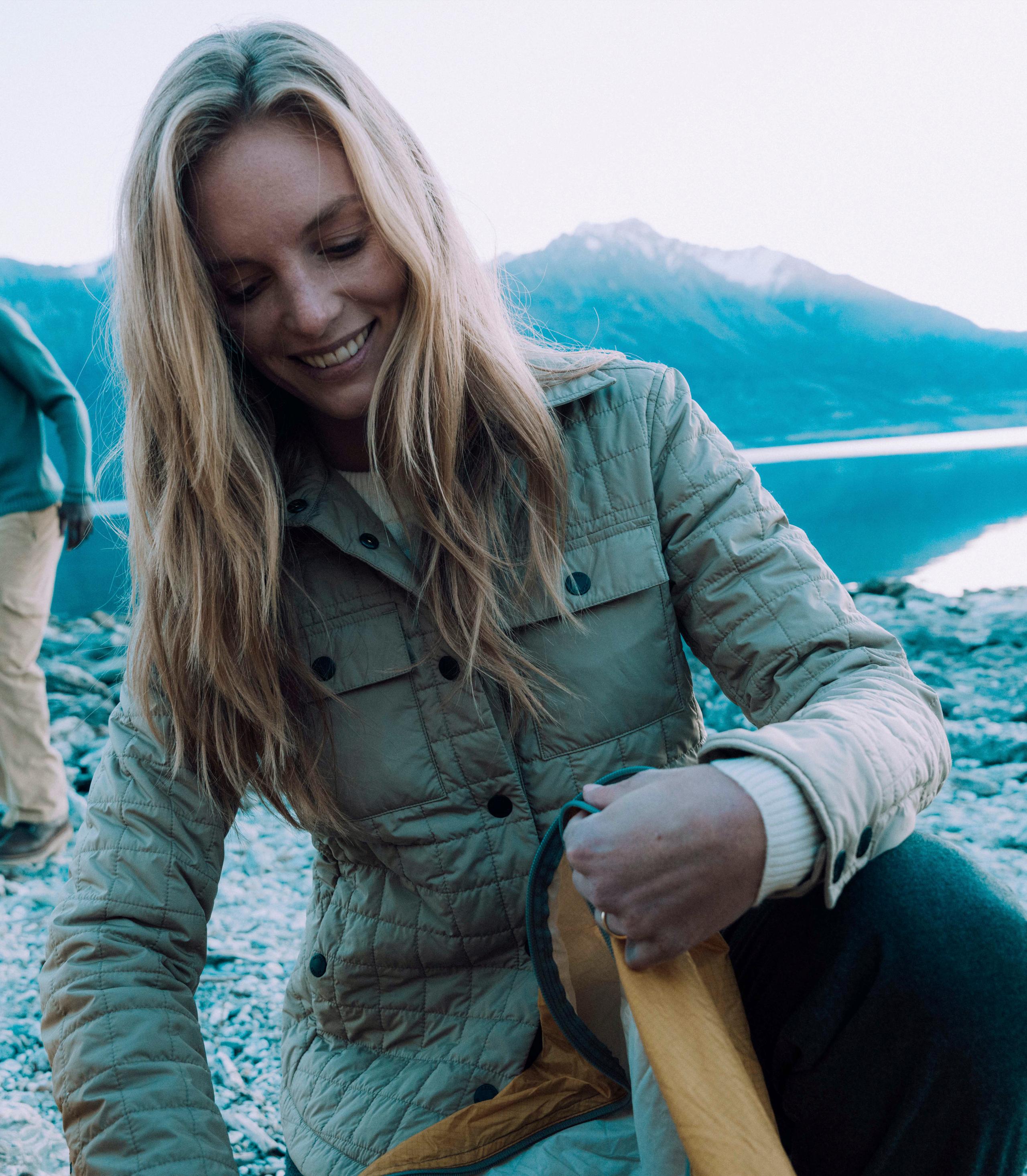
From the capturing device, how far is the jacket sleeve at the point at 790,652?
2.90 ft

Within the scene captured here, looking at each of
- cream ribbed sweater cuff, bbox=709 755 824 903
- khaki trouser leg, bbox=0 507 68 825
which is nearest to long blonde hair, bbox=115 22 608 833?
cream ribbed sweater cuff, bbox=709 755 824 903

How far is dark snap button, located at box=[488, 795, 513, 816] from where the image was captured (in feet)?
3.99

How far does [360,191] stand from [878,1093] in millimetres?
1160

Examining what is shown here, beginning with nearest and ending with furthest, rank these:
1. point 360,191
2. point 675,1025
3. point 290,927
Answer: point 675,1025
point 360,191
point 290,927

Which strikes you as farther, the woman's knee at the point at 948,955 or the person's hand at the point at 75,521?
the person's hand at the point at 75,521

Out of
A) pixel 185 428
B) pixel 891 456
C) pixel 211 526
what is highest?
pixel 185 428

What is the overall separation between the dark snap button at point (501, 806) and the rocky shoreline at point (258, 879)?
0.47m

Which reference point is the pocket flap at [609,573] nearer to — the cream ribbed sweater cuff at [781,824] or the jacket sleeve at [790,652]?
the jacket sleeve at [790,652]

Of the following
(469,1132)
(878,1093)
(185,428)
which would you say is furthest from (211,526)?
(878,1093)

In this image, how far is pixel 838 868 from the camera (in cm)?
88

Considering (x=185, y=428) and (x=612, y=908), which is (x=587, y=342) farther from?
(x=612, y=908)

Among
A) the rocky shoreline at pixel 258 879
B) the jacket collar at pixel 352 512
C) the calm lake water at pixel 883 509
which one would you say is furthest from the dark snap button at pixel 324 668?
the calm lake water at pixel 883 509

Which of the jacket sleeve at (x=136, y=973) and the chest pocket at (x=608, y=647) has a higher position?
the chest pocket at (x=608, y=647)

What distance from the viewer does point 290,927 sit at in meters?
2.72
